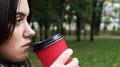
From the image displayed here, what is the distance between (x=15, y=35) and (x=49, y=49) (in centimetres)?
14

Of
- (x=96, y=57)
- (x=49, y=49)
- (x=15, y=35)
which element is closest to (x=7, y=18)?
(x=15, y=35)

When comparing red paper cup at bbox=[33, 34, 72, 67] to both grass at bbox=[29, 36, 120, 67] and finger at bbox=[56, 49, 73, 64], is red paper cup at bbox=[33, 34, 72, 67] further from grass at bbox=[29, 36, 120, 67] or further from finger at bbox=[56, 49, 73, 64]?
grass at bbox=[29, 36, 120, 67]

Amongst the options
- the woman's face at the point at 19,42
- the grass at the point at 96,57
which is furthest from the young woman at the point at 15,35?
the grass at the point at 96,57

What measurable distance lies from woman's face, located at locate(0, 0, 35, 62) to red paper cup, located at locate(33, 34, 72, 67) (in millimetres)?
46

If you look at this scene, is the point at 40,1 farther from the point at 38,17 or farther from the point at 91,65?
the point at 91,65

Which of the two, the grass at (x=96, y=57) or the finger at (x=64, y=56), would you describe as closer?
the finger at (x=64, y=56)

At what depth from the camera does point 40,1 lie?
57.3 feet

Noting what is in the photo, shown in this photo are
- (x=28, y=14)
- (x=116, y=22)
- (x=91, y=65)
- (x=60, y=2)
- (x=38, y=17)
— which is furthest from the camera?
(x=116, y=22)

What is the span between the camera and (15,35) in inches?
52.3

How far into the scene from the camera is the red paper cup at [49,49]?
1.37 meters

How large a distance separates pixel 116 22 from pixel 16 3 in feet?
166

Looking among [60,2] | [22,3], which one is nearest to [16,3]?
[22,3]

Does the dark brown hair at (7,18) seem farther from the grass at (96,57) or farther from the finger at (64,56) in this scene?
the grass at (96,57)

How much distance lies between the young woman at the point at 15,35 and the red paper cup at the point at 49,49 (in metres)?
0.03
